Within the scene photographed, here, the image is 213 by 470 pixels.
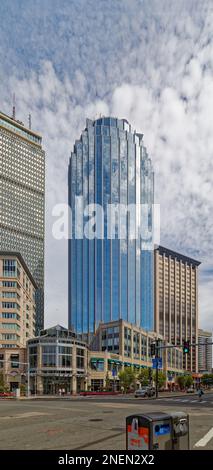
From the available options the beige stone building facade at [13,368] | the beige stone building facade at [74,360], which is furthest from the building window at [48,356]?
the beige stone building facade at [13,368]

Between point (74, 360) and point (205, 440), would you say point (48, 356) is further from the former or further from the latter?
point (205, 440)

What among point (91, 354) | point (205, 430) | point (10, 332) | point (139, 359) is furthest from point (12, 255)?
point (205, 430)

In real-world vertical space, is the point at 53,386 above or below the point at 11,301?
below

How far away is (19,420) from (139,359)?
12473 centimetres

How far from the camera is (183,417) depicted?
33.1 feet

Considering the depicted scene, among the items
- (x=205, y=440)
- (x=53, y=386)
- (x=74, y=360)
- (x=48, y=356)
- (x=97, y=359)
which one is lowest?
(x=53, y=386)

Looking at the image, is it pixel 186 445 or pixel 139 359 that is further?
pixel 139 359

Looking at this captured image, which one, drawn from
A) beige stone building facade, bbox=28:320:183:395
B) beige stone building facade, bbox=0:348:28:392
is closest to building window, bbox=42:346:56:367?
beige stone building facade, bbox=28:320:183:395

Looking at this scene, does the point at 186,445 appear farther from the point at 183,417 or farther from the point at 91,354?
the point at 91,354

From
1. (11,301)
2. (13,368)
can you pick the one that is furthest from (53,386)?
(11,301)

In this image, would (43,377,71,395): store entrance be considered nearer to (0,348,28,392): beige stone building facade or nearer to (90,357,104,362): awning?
(0,348,28,392): beige stone building facade

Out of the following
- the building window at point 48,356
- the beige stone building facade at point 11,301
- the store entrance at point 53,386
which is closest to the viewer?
the store entrance at point 53,386

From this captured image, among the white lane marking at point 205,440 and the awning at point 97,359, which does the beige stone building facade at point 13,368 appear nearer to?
the awning at point 97,359
